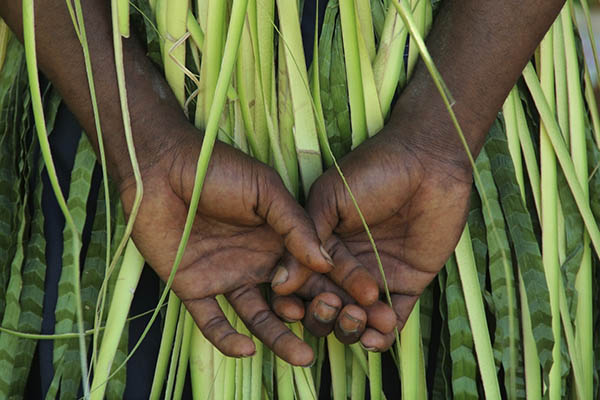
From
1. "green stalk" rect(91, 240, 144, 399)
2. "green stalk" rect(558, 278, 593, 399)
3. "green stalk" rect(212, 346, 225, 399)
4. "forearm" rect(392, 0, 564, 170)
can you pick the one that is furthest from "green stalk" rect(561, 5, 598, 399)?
"green stalk" rect(91, 240, 144, 399)

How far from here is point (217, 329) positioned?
29.6 inches

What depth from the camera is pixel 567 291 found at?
83 centimetres

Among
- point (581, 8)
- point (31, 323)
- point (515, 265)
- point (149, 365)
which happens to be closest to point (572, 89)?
point (581, 8)

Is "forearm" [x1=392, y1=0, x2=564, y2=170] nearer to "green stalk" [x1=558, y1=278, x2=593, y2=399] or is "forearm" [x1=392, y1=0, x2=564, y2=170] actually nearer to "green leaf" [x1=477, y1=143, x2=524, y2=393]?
"green leaf" [x1=477, y1=143, x2=524, y2=393]

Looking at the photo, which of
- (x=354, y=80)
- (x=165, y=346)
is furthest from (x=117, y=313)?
(x=354, y=80)

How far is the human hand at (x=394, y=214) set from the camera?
0.75 meters

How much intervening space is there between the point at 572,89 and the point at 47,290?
0.75 metres

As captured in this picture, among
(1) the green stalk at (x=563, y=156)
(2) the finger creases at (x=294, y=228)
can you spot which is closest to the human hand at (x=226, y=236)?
(2) the finger creases at (x=294, y=228)

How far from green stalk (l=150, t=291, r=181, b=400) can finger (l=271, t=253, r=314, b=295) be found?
0.46ft

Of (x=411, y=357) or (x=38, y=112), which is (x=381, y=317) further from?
(x=38, y=112)

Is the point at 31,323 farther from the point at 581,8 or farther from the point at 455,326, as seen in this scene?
the point at 581,8

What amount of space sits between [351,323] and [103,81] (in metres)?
0.40

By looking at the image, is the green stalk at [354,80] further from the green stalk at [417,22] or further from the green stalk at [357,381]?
the green stalk at [357,381]

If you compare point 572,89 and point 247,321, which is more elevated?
point 572,89
